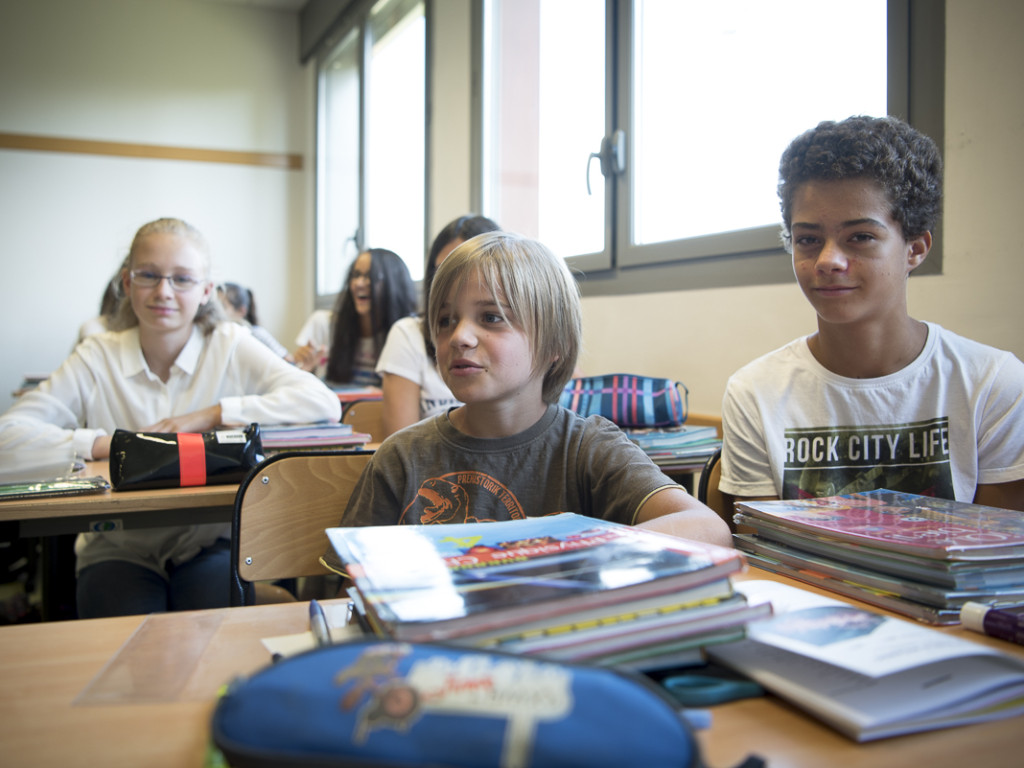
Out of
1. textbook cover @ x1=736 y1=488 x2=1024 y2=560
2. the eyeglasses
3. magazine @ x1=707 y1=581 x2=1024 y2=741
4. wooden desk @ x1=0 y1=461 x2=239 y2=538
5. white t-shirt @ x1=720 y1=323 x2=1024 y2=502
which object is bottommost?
wooden desk @ x1=0 y1=461 x2=239 y2=538

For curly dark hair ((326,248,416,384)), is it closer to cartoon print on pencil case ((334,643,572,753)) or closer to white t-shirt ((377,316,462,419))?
white t-shirt ((377,316,462,419))

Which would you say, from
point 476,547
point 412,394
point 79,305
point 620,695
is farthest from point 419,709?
point 79,305

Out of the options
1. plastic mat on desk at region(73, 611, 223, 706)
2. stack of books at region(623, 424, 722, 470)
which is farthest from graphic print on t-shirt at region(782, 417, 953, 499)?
plastic mat on desk at region(73, 611, 223, 706)

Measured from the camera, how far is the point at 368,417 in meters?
2.56

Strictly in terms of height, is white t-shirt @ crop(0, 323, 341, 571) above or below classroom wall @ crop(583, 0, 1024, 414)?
below

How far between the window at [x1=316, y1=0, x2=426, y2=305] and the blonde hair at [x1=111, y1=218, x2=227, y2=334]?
8.30 feet

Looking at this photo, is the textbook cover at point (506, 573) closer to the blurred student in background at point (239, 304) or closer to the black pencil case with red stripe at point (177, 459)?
the black pencil case with red stripe at point (177, 459)

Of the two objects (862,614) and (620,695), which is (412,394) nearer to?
(862,614)

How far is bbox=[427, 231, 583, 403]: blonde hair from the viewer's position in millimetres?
1177

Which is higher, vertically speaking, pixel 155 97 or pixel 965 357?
pixel 155 97

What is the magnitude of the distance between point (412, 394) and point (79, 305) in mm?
5156

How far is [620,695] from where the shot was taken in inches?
17.1

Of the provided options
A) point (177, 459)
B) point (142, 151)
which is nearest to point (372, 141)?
point (142, 151)

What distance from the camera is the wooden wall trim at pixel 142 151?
6285 millimetres
